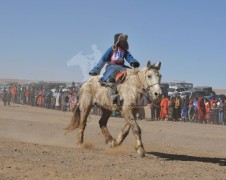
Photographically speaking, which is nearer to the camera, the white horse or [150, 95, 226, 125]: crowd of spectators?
the white horse

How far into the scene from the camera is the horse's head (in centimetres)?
1026

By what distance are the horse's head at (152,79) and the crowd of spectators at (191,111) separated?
50.5 feet

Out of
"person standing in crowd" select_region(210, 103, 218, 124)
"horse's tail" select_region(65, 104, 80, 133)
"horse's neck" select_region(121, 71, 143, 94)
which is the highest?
"horse's neck" select_region(121, 71, 143, 94)

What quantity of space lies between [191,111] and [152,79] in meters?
17.1

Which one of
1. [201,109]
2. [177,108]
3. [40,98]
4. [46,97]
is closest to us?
[201,109]

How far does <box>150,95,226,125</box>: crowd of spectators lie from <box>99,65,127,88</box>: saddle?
14626 mm

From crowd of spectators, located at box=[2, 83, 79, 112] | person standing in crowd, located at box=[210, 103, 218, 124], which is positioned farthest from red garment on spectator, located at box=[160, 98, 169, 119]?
crowd of spectators, located at box=[2, 83, 79, 112]

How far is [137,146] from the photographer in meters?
10.4

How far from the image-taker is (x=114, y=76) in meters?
11.6

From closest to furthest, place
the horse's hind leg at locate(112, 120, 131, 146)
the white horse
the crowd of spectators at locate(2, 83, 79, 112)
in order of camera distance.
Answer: the white horse
the horse's hind leg at locate(112, 120, 131, 146)
the crowd of spectators at locate(2, 83, 79, 112)

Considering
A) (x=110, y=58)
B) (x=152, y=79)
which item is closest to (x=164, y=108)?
(x=110, y=58)

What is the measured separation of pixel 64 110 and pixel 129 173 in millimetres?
26909

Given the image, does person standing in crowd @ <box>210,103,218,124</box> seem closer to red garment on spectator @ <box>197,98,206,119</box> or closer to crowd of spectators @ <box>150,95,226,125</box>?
crowd of spectators @ <box>150,95,226,125</box>

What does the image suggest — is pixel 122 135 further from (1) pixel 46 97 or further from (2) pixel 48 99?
(1) pixel 46 97
